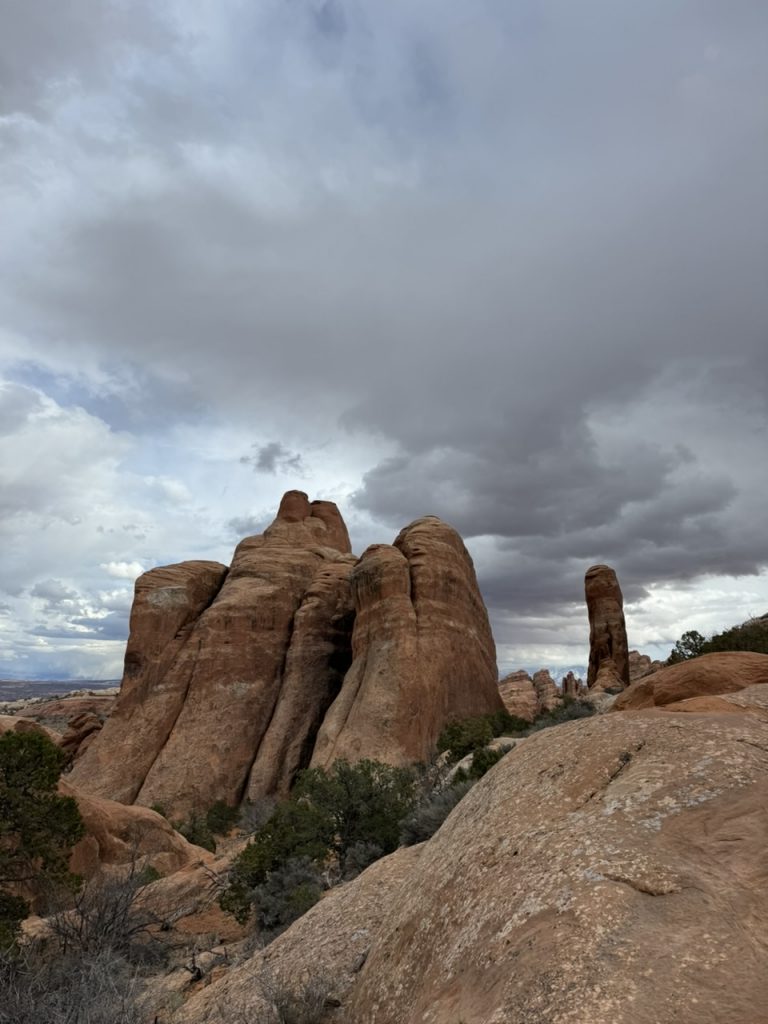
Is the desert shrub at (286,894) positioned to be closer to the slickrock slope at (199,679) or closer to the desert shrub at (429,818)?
the desert shrub at (429,818)

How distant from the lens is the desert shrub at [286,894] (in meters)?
12.5

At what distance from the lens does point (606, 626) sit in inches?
2012

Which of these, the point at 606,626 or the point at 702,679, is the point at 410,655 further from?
the point at 702,679

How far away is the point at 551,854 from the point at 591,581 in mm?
49262

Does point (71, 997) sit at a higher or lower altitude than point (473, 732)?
lower

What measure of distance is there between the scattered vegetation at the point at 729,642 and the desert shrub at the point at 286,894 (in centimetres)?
1622

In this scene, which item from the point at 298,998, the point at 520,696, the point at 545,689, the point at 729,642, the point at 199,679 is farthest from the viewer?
the point at 545,689

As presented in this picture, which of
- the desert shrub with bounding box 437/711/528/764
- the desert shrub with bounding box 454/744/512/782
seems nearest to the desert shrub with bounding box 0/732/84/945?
the desert shrub with bounding box 454/744/512/782

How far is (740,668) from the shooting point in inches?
392

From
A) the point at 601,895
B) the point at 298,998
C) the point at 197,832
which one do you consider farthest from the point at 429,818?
the point at 197,832

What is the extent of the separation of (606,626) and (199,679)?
30.2 meters

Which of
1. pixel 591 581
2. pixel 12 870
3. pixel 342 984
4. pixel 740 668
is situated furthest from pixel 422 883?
pixel 591 581

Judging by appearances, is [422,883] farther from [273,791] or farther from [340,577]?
[340,577]

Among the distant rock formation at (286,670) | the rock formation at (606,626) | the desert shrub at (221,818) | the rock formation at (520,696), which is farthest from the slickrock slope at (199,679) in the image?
the rock formation at (606,626)
